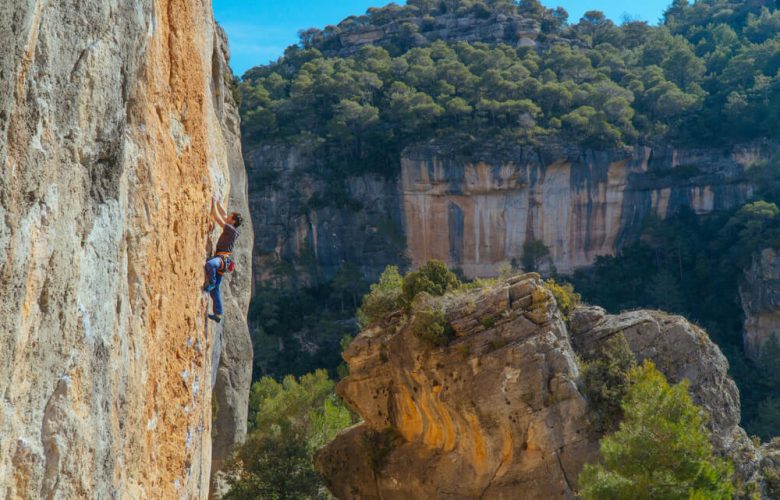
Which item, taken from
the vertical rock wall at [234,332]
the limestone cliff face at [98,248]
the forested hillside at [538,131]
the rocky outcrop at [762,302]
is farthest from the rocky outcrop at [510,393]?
the rocky outcrop at [762,302]

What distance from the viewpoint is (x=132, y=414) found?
6277 mm

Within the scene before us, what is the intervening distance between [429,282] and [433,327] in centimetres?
270

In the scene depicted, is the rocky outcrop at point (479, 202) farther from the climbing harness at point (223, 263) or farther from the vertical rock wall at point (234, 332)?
the climbing harness at point (223, 263)

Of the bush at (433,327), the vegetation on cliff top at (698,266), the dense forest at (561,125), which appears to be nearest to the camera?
the bush at (433,327)

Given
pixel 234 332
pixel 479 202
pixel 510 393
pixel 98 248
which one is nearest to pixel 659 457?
pixel 510 393

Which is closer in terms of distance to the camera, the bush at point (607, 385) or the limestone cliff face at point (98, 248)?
the limestone cliff face at point (98, 248)

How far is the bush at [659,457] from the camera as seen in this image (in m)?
14.4

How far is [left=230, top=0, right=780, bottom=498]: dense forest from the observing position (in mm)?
50031

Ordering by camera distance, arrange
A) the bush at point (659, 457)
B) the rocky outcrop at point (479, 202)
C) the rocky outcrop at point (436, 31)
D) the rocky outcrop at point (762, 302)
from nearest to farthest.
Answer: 1. the bush at point (659, 457)
2. the rocky outcrop at point (762, 302)
3. the rocky outcrop at point (479, 202)
4. the rocky outcrop at point (436, 31)

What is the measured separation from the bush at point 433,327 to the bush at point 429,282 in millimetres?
2032

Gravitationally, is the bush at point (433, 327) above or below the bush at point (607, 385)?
above

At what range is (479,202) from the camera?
52.9 m

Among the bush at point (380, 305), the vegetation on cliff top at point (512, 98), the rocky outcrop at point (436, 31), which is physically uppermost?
the rocky outcrop at point (436, 31)

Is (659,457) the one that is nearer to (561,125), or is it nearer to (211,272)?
(211,272)
